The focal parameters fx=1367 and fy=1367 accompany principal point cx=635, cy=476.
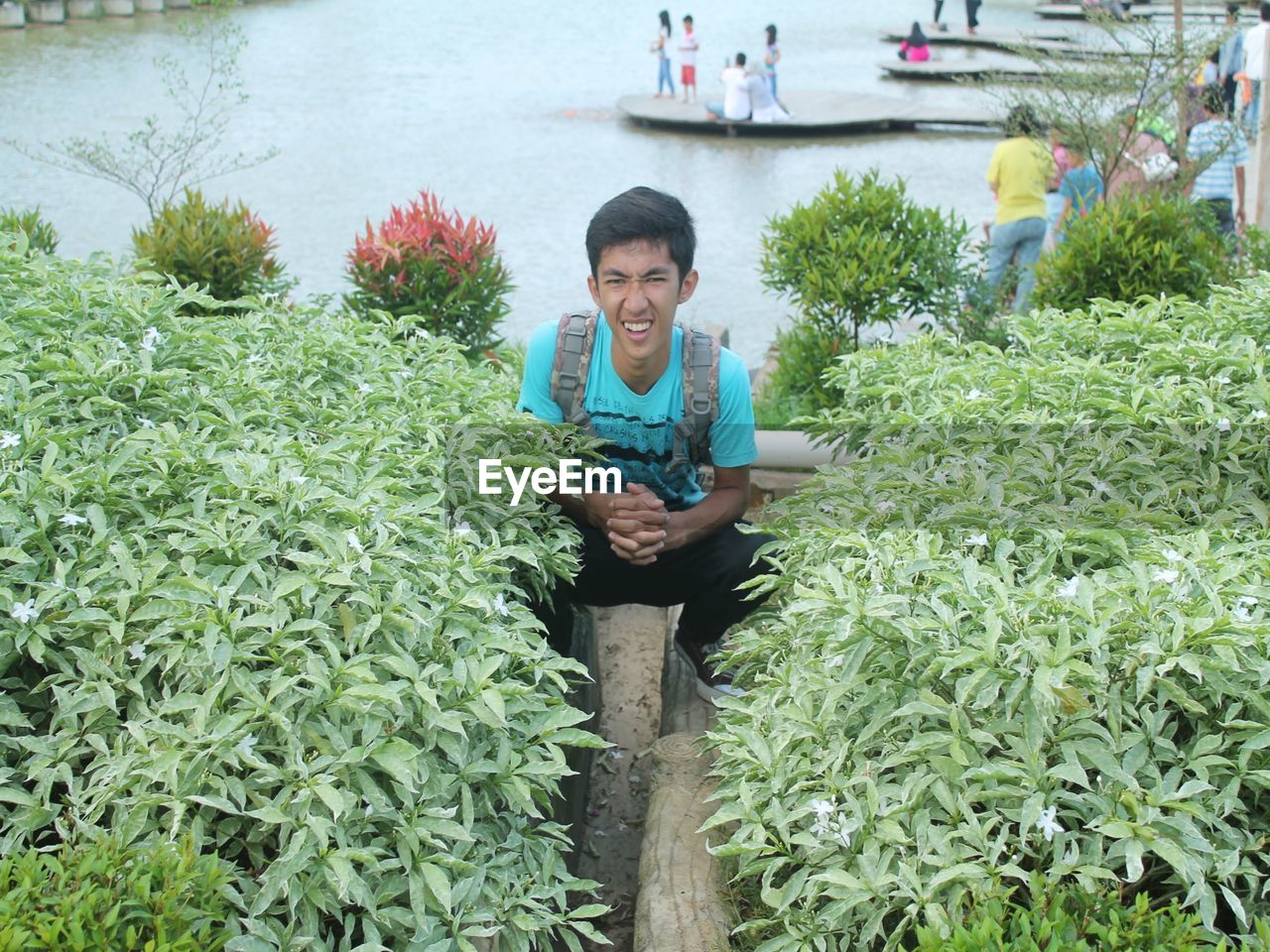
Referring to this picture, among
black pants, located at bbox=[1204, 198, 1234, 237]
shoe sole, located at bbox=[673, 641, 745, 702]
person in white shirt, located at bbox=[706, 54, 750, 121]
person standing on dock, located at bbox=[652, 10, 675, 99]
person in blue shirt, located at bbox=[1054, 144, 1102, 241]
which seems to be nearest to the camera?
shoe sole, located at bbox=[673, 641, 745, 702]

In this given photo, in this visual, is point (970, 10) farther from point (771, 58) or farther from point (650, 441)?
point (650, 441)

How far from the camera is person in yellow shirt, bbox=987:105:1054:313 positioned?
7734 mm

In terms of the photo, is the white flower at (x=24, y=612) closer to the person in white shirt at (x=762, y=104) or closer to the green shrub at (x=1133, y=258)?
the green shrub at (x=1133, y=258)

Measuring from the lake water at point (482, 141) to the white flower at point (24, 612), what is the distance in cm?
636

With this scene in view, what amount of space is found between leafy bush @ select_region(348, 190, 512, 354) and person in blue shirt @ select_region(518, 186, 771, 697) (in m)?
2.31

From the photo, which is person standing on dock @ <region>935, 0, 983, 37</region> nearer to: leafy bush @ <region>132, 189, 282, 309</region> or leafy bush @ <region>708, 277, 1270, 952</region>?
leafy bush @ <region>132, 189, 282, 309</region>

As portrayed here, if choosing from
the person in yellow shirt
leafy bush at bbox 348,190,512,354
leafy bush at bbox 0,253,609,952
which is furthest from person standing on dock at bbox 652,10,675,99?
leafy bush at bbox 0,253,609,952

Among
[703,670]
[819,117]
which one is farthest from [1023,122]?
[819,117]

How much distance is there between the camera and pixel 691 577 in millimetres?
3658

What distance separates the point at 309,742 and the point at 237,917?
11.7 inches

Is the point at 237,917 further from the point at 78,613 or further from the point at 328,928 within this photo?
the point at 78,613

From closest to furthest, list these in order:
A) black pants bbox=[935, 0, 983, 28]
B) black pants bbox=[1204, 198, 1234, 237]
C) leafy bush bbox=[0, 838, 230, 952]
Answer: leafy bush bbox=[0, 838, 230, 952] < black pants bbox=[1204, 198, 1234, 237] < black pants bbox=[935, 0, 983, 28]

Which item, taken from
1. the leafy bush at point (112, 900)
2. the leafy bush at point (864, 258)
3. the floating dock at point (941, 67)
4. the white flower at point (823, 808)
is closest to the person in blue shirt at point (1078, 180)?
the leafy bush at point (864, 258)

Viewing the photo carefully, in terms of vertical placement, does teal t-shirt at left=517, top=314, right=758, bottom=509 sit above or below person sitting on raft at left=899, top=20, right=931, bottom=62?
below
